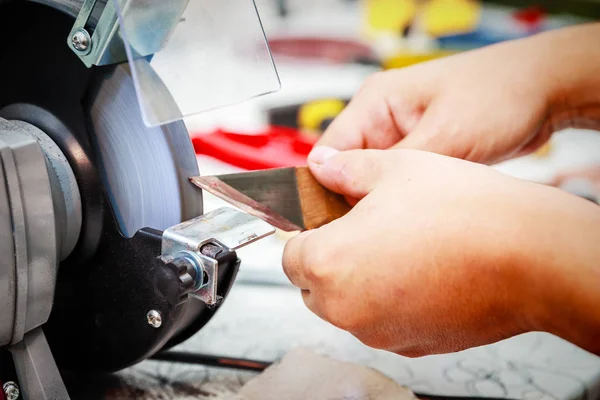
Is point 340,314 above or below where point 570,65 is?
below

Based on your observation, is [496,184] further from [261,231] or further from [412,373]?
[412,373]

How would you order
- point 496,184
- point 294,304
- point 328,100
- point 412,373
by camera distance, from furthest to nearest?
point 328,100
point 294,304
point 412,373
point 496,184

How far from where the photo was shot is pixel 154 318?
0.69 m

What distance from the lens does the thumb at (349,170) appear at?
2.25ft

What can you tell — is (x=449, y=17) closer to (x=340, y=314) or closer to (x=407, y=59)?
(x=407, y=59)

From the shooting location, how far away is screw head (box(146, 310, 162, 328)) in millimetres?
683

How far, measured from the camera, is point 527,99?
0.91 m

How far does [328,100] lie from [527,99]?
0.98m

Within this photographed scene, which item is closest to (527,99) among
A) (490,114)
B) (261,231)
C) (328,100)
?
(490,114)

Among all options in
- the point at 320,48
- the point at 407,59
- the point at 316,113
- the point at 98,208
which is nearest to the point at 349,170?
the point at 98,208

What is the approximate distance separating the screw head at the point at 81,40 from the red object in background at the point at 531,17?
2204 millimetres

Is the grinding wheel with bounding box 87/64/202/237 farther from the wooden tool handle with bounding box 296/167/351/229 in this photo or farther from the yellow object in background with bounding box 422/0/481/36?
the yellow object in background with bounding box 422/0/481/36

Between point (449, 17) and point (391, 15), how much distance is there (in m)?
0.24

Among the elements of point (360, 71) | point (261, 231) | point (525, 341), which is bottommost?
point (525, 341)
